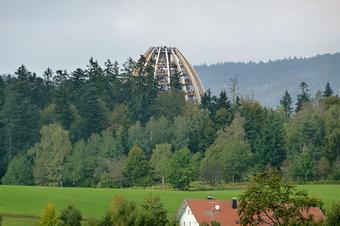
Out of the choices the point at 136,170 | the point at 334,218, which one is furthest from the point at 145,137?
the point at 334,218

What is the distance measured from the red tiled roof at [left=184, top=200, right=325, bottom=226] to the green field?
5.30 metres

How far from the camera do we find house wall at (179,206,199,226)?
74.3 meters

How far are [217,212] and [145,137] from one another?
49734 millimetres

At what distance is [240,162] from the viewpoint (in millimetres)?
111562

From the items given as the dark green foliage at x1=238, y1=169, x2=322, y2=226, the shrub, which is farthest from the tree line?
the shrub

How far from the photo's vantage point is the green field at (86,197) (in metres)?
83.9

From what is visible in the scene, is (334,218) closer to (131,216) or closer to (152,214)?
(152,214)

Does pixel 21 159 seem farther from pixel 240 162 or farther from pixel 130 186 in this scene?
pixel 240 162

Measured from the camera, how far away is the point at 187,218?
7538 cm

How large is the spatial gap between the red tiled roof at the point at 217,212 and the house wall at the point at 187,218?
0.56m

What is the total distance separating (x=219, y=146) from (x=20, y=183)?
20.8 meters

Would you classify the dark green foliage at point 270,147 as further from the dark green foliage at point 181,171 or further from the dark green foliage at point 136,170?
the dark green foliage at point 136,170

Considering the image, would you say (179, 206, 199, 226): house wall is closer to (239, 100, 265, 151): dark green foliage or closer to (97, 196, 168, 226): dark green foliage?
(97, 196, 168, 226): dark green foliage

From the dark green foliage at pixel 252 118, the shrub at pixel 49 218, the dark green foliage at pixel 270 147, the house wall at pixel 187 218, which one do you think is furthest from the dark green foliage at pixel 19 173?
the shrub at pixel 49 218
